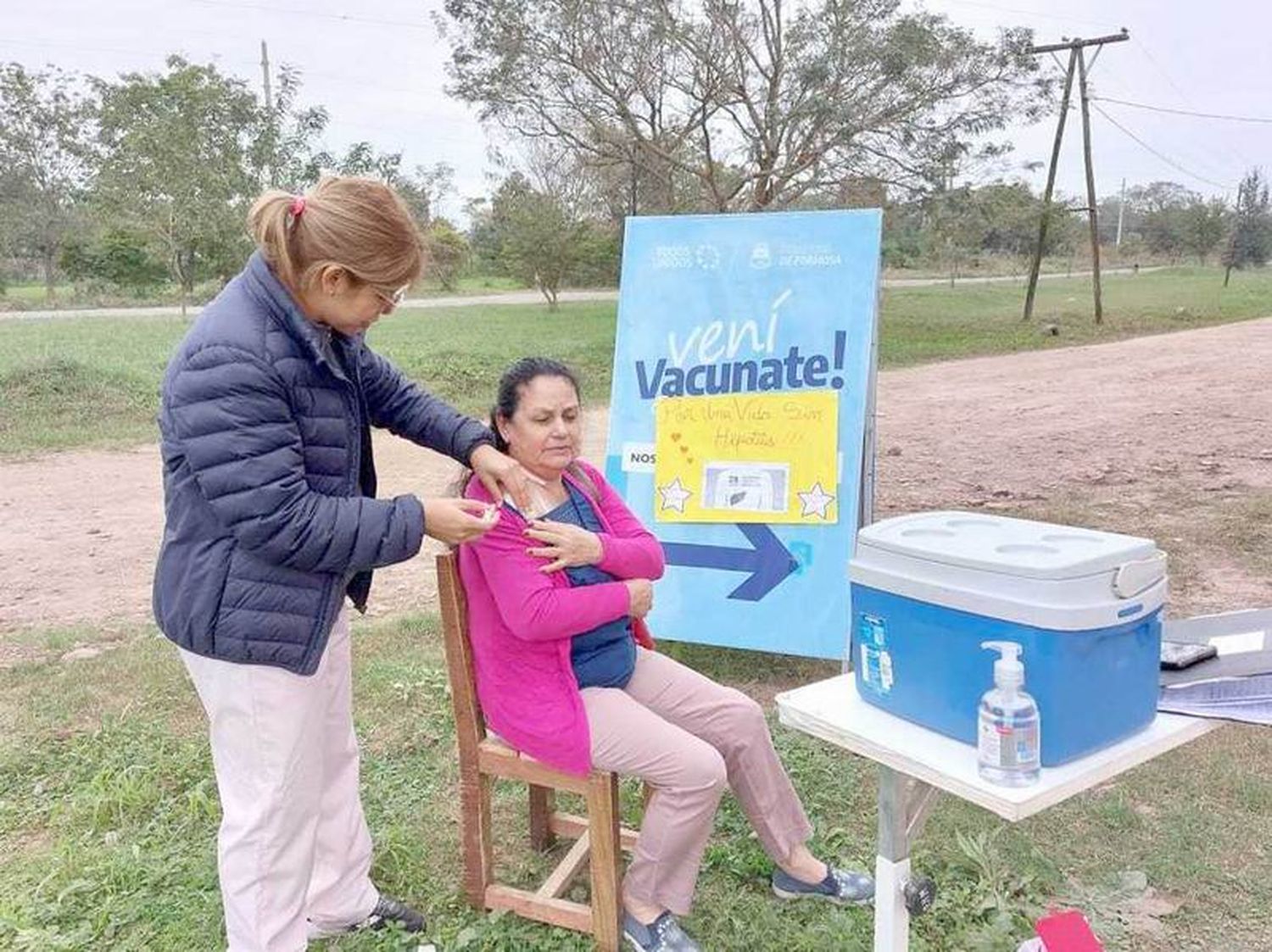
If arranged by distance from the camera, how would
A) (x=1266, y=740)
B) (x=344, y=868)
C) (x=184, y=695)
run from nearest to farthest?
(x=344, y=868) < (x=1266, y=740) < (x=184, y=695)

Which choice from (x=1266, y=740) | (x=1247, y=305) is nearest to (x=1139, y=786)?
(x=1266, y=740)

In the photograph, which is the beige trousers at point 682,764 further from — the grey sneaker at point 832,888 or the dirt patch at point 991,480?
the dirt patch at point 991,480

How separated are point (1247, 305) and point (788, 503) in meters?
22.7

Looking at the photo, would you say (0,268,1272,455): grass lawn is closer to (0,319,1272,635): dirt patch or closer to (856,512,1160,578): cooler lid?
(0,319,1272,635): dirt patch

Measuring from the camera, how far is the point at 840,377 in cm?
317

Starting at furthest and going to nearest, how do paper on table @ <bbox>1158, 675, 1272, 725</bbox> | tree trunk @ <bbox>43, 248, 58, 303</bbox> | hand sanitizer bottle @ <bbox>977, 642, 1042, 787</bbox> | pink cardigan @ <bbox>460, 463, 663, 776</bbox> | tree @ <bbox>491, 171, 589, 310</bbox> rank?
tree trunk @ <bbox>43, 248, 58, 303</bbox>, tree @ <bbox>491, 171, 589, 310</bbox>, pink cardigan @ <bbox>460, 463, 663, 776</bbox>, paper on table @ <bbox>1158, 675, 1272, 725</bbox>, hand sanitizer bottle @ <bbox>977, 642, 1042, 787</bbox>

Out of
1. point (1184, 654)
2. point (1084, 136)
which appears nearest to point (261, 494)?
point (1184, 654)

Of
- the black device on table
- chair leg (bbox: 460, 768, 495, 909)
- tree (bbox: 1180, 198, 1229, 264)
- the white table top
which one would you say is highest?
tree (bbox: 1180, 198, 1229, 264)

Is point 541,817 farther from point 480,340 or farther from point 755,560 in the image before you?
point 480,340

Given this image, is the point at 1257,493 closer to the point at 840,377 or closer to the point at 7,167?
the point at 840,377

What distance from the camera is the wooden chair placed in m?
2.09

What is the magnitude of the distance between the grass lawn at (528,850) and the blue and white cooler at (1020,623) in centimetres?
92

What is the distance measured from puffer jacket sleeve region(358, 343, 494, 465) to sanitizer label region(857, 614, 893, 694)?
95cm

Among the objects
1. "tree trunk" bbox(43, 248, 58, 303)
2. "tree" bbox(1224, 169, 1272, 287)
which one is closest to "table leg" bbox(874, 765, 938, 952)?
"tree trunk" bbox(43, 248, 58, 303)
